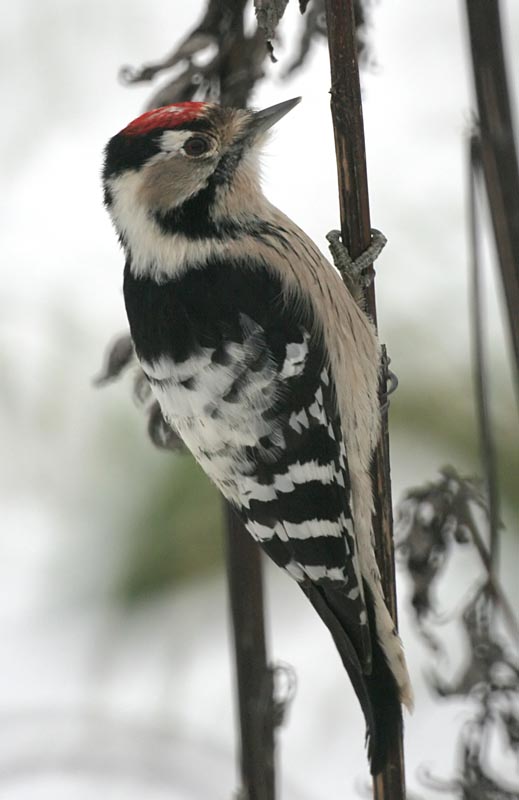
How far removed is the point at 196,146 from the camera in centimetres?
188

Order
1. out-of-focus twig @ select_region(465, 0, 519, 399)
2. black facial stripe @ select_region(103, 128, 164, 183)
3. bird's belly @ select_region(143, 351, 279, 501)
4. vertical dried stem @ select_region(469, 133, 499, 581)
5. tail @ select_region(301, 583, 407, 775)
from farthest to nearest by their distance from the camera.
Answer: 1. black facial stripe @ select_region(103, 128, 164, 183)
2. bird's belly @ select_region(143, 351, 279, 501)
3. tail @ select_region(301, 583, 407, 775)
4. vertical dried stem @ select_region(469, 133, 499, 581)
5. out-of-focus twig @ select_region(465, 0, 519, 399)

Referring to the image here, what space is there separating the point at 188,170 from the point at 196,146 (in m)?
0.05

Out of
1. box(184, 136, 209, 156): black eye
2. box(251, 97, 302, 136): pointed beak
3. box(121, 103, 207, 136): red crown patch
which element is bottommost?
box(121, 103, 207, 136): red crown patch

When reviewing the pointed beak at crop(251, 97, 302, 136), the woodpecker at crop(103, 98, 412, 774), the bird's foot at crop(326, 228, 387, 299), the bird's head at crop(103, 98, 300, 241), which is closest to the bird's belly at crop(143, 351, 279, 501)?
the woodpecker at crop(103, 98, 412, 774)

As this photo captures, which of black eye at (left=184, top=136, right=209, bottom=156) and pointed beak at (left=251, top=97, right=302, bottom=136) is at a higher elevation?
pointed beak at (left=251, top=97, right=302, bottom=136)

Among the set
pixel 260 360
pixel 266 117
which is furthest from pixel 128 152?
pixel 260 360

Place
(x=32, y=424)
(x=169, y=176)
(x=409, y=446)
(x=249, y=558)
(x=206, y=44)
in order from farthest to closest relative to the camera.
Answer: (x=32, y=424)
(x=409, y=446)
(x=169, y=176)
(x=206, y=44)
(x=249, y=558)

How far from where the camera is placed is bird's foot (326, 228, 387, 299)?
5.12 feet

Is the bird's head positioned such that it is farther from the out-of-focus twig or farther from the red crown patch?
the out-of-focus twig

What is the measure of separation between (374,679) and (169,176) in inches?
37.6

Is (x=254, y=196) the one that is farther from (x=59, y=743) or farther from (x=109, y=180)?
(x=59, y=743)

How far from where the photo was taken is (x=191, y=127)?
1.80 m

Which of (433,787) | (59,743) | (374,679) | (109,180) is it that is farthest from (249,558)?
(109,180)

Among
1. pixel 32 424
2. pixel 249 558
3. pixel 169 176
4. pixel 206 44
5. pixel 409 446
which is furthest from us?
pixel 32 424
